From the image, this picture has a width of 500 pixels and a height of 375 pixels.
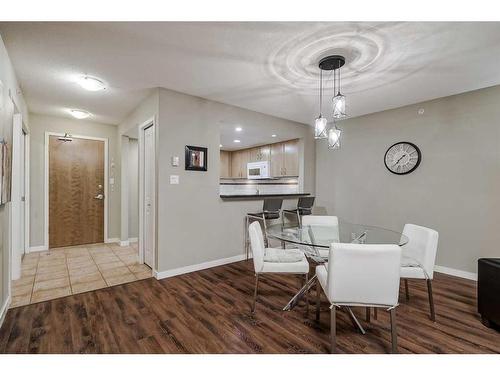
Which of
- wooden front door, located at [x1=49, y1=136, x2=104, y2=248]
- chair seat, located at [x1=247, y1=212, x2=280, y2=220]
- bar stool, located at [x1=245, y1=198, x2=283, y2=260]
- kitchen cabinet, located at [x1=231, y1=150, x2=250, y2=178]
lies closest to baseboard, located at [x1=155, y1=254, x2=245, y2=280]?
bar stool, located at [x1=245, y1=198, x2=283, y2=260]

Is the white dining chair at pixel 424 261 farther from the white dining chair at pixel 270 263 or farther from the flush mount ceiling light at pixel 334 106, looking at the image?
the flush mount ceiling light at pixel 334 106

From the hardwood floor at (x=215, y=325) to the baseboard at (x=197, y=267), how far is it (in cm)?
27

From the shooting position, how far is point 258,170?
20.5 feet

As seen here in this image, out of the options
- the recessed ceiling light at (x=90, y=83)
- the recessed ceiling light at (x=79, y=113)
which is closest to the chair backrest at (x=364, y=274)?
the recessed ceiling light at (x=90, y=83)

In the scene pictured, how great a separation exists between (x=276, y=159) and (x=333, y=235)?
362cm

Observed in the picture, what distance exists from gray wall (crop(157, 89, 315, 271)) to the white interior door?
9.3 inches

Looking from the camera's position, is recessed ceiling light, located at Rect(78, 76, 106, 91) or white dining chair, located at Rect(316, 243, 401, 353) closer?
white dining chair, located at Rect(316, 243, 401, 353)

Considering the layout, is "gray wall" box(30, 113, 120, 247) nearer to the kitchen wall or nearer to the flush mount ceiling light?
the kitchen wall

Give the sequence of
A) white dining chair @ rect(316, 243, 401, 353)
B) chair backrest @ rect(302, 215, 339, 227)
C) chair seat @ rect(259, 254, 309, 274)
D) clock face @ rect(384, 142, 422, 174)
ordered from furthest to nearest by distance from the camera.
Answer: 1. clock face @ rect(384, 142, 422, 174)
2. chair backrest @ rect(302, 215, 339, 227)
3. chair seat @ rect(259, 254, 309, 274)
4. white dining chair @ rect(316, 243, 401, 353)

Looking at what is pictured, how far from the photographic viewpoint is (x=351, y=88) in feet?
9.58

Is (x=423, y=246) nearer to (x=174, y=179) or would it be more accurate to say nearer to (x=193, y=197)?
(x=193, y=197)

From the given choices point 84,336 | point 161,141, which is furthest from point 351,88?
point 84,336

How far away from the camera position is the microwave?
600 cm
